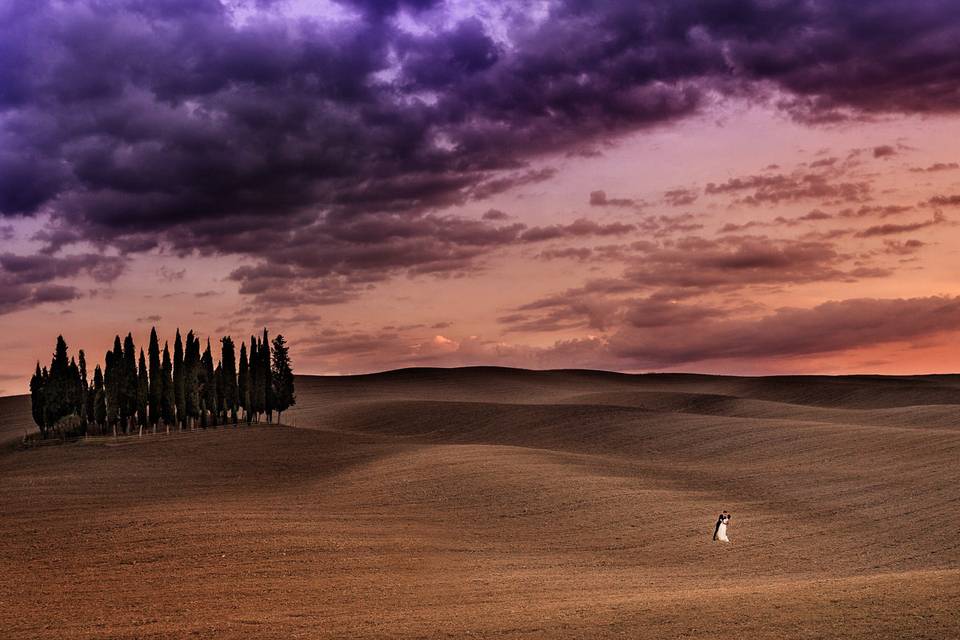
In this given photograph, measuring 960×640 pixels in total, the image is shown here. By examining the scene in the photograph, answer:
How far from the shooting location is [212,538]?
31.8 m

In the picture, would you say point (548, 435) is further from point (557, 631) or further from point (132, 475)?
point (557, 631)

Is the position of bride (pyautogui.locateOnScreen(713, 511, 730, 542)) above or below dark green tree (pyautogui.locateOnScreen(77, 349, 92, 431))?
below

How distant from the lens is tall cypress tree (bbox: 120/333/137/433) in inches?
3442

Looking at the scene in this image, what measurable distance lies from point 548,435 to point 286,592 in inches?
2137

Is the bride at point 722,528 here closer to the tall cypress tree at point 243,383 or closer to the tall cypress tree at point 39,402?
the tall cypress tree at point 243,383

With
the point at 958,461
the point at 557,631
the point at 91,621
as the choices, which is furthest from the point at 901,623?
the point at 958,461

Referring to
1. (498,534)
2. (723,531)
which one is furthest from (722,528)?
(498,534)

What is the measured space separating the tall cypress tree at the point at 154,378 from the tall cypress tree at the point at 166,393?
1.20ft

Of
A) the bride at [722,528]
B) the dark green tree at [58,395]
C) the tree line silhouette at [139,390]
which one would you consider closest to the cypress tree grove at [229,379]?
the tree line silhouette at [139,390]

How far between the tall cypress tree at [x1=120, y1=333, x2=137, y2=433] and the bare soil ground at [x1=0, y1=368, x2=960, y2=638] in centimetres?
991

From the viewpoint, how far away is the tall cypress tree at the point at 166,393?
289 ft

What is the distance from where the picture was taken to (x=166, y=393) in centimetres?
8806

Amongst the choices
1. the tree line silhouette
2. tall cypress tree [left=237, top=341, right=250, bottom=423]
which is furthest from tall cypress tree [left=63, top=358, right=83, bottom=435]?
tall cypress tree [left=237, top=341, right=250, bottom=423]

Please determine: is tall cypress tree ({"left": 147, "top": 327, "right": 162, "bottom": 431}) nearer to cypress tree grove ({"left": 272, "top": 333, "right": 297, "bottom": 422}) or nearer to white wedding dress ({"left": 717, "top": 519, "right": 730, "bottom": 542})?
cypress tree grove ({"left": 272, "top": 333, "right": 297, "bottom": 422})
